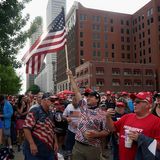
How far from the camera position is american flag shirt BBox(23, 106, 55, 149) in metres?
5.98

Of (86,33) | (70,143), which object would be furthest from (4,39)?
(86,33)

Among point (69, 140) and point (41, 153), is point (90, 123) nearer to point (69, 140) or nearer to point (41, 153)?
point (41, 153)

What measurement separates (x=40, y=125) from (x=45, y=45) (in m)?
3.17

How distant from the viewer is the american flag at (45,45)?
8484 mm

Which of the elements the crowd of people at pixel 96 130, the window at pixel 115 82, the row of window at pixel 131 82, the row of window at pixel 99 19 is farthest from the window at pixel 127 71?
the crowd of people at pixel 96 130

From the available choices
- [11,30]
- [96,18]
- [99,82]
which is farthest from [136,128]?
[96,18]

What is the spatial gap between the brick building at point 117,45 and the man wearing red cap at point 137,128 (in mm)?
78450

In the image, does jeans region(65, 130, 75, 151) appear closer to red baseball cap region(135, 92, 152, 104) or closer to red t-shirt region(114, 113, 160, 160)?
red t-shirt region(114, 113, 160, 160)

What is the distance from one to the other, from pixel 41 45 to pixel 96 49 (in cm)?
9423

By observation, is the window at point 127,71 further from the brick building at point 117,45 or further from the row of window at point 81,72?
the row of window at point 81,72

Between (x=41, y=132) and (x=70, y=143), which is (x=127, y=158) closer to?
(x=41, y=132)

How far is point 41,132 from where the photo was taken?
604cm

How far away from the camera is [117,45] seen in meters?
106

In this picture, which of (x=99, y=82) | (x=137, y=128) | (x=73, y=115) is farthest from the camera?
(x=99, y=82)
